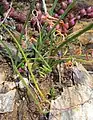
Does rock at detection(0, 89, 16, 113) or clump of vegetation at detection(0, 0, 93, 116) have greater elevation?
clump of vegetation at detection(0, 0, 93, 116)

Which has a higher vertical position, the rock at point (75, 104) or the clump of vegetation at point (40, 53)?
the clump of vegetation at point (40, 53)

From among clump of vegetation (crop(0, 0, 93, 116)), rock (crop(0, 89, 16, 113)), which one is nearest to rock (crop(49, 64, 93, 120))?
clump of vegetation (crop(0, 0, 93, 116))

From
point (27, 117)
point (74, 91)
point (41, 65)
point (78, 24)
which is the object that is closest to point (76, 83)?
point (74, 91)

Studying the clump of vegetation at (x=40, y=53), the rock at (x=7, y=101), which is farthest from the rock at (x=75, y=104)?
the rock at (x=7, y=101)

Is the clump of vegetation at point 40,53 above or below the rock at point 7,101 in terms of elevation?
above

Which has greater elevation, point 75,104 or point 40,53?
point 40,53

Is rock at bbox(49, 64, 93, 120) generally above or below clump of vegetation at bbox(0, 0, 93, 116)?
below

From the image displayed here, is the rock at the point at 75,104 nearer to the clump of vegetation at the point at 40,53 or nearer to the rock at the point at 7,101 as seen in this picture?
the clump of vegetation at the point at 40,53

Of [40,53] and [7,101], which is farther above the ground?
[40,53]

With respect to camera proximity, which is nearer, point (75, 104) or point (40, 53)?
point (75, 104)

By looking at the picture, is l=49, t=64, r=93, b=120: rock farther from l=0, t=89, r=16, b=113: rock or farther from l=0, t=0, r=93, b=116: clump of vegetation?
l=0, t=89, r=16, b=113: rock

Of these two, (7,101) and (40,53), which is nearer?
(7,101)
